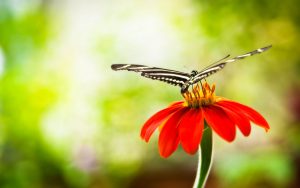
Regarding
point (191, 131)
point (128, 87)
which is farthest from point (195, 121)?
point (128, 87)

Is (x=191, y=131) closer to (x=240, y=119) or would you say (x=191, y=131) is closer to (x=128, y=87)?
(x=240, y=119)

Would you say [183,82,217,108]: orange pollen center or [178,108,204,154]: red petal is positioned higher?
[183,82,217,108]: orange pollen center

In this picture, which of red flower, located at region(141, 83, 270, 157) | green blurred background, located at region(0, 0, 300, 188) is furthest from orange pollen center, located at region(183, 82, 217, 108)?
green blurred background, located at region(0, 0, 300, 188)

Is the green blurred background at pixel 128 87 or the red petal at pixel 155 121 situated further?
the green blurred background at pixel 128 87

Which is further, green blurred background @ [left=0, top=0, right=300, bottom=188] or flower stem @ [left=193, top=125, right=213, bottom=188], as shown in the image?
green blurred background @ [left=0, top=0, right=300, bottom=188]

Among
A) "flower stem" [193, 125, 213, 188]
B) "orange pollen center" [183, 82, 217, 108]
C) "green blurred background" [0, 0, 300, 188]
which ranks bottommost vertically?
"flower stem" [193, 125, 213, 188]

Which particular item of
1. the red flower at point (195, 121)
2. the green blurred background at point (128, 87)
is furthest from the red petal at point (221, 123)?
the green blurred background at point (128, 87)

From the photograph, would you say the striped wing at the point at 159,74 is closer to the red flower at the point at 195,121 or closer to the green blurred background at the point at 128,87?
the red flower at the point at 195,121

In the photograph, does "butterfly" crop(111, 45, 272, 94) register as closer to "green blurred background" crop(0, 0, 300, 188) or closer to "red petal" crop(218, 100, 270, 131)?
"red petal" crop(218, 100, 270, 131)
